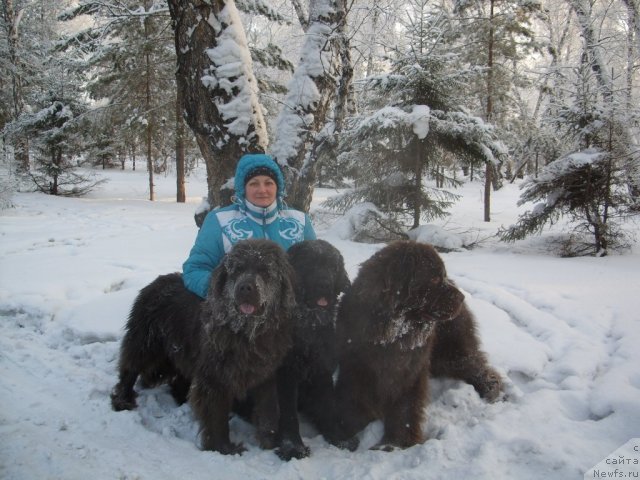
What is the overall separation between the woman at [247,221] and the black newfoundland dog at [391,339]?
35.7 inches

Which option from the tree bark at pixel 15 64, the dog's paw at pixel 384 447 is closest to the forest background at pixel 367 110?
the tree bark at pixel 15 64

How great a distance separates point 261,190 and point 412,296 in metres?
1.45

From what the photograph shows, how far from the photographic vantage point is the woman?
3.21 meters

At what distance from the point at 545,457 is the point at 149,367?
2.78 m

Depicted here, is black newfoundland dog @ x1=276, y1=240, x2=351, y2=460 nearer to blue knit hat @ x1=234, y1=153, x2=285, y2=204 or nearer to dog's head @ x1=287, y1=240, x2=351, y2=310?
dog's head @ x1=287, y1=240, x2=351, y2=310

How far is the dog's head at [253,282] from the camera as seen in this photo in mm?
2461

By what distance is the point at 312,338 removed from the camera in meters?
2.90

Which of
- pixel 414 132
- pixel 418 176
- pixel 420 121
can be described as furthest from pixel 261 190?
pixel 418 176

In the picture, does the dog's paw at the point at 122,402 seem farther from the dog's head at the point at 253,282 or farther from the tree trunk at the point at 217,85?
the tree trunk at the point at 217,85

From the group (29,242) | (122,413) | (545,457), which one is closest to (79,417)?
(122,413)

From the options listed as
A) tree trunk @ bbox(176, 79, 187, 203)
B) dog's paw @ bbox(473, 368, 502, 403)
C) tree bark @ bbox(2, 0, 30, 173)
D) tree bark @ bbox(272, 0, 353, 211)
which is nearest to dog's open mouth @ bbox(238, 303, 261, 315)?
dog's paw @ bbox(473, 368, 502, 403)

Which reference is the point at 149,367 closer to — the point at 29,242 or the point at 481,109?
the point at 29,242

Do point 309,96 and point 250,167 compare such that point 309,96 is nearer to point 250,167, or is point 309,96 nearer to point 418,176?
point 250,167

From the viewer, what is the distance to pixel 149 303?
3266 mm
